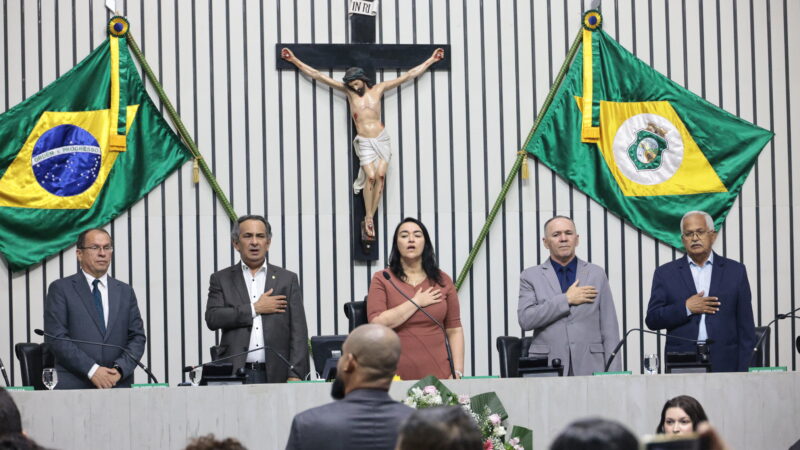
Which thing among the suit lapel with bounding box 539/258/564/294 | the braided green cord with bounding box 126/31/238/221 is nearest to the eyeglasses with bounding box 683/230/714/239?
the suit lapel with bounding box 539/258/564/294

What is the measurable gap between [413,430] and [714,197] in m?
5.62

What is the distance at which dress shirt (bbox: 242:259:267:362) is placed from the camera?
5.25 metres

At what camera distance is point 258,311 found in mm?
5266

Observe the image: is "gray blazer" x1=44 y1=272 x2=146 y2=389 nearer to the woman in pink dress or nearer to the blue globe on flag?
the woman in pink dress

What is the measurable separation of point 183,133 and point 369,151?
109cm

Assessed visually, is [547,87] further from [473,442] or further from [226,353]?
[473,442]

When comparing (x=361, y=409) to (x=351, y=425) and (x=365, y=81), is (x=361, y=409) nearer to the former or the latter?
(x=351, y=425)

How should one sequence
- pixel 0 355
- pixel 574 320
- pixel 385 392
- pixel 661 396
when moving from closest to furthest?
pixel 385 392 < pixel 661 396 < pixel 574 320 < pixel 0 355

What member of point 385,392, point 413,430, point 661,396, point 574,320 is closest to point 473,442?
point 413,430

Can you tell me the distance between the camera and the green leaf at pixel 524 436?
4.18 metres

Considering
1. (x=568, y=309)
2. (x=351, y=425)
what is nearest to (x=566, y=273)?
(x=568, y=309)

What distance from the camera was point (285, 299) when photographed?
17.6 feet

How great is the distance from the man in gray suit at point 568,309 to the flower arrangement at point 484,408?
3.21ft

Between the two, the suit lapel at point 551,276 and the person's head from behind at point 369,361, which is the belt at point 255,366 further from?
the person's head from behind at point 369,361
